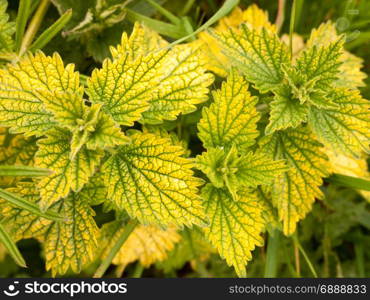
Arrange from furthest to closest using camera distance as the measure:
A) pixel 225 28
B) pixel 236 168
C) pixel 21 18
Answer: pixel 225 28 < pixel 21 18 < pixel 236 168

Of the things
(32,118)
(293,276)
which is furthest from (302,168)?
(32,118)

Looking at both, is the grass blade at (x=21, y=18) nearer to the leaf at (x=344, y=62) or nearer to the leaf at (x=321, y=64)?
the leaf at (x=321, y=64)

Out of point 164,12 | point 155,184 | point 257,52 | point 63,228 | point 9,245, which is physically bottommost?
point 9,245

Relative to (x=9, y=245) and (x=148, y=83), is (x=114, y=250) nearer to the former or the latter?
(x=9, y=245)

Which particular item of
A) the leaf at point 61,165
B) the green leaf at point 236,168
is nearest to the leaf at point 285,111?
the green leaf at point 236,168

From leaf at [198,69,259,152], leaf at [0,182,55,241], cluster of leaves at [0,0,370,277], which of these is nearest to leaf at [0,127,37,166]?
cluster of leaves at [0,0,370,277]

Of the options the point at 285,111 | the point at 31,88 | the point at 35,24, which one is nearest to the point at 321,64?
the point at 285,111

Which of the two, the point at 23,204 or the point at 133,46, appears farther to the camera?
the point at 133,46

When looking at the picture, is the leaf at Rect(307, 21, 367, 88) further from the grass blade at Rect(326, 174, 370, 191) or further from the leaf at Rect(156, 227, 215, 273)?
the leaf at Rect(156, 227, 215, 273)
